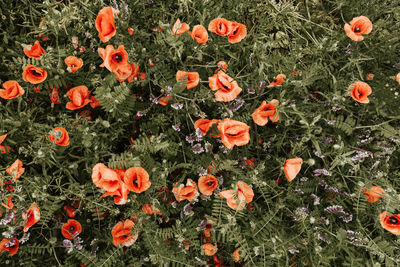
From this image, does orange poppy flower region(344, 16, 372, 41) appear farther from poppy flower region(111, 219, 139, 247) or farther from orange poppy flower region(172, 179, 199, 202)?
poppy flower region(111, 219, 139, 247)

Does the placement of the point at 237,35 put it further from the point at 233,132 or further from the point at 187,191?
the point at 187,191

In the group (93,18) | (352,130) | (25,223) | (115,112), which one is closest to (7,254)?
(25,223)

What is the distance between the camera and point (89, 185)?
1.64m

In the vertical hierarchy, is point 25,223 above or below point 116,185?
below

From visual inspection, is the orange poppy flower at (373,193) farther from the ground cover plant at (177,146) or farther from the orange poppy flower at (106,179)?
the orange poppy flower at (106,179)

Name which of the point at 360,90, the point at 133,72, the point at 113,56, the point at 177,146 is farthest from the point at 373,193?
the point at 113,56

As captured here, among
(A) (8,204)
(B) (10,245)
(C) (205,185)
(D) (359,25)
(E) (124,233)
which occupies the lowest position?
(B) (10,245)

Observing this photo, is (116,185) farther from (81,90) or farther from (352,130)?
(352,130)

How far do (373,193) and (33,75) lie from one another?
6.79 ft

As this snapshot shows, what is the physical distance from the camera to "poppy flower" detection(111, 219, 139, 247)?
5.21 feet

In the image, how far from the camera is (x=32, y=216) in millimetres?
1473

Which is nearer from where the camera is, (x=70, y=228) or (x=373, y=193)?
(x=70, y=228)

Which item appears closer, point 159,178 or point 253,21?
point 159,178

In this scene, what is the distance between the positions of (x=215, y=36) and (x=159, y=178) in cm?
100
